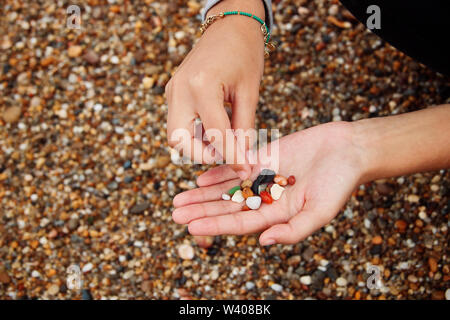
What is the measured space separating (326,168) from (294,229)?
13.6 inches

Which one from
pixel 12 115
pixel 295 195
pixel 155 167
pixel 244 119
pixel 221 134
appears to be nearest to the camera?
pixel 221 134

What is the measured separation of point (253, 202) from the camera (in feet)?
6.12

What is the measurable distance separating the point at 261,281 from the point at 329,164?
87cm

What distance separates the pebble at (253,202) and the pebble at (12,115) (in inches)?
73.6

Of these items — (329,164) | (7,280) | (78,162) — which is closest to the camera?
(329,164)

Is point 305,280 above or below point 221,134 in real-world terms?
below

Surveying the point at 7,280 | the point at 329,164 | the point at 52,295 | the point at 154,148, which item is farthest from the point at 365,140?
the point at 7,280

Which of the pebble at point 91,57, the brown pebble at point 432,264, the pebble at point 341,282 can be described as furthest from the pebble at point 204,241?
the pebble at point 91,57

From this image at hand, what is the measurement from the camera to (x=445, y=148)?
1.93 m

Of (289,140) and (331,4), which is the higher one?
(331,4)

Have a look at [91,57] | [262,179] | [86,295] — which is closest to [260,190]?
[262,179]

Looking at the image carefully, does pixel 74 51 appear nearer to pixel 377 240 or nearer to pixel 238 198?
pixel 238 198

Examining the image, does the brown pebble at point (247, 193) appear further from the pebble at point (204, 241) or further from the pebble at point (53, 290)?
the pebble at point (53, 290)
